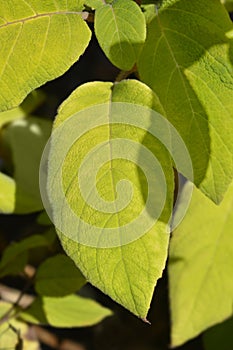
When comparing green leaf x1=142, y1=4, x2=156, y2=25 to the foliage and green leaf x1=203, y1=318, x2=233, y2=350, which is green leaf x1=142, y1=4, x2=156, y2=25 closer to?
the foliage

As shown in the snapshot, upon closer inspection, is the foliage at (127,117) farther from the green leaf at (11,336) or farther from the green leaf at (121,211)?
the green leaf at (11,336)

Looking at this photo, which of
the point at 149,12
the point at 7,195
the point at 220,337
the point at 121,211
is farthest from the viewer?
the point at 220,337

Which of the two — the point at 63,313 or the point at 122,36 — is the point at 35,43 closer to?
the point at 122,36

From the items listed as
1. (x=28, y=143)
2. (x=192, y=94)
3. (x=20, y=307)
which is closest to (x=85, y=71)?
(x=28, y=143)

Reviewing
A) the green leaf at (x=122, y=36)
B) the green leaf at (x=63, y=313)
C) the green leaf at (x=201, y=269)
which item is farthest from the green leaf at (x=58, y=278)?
the green leaf at (x=122, y=36)

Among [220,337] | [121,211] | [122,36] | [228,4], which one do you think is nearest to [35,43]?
[122,36]
